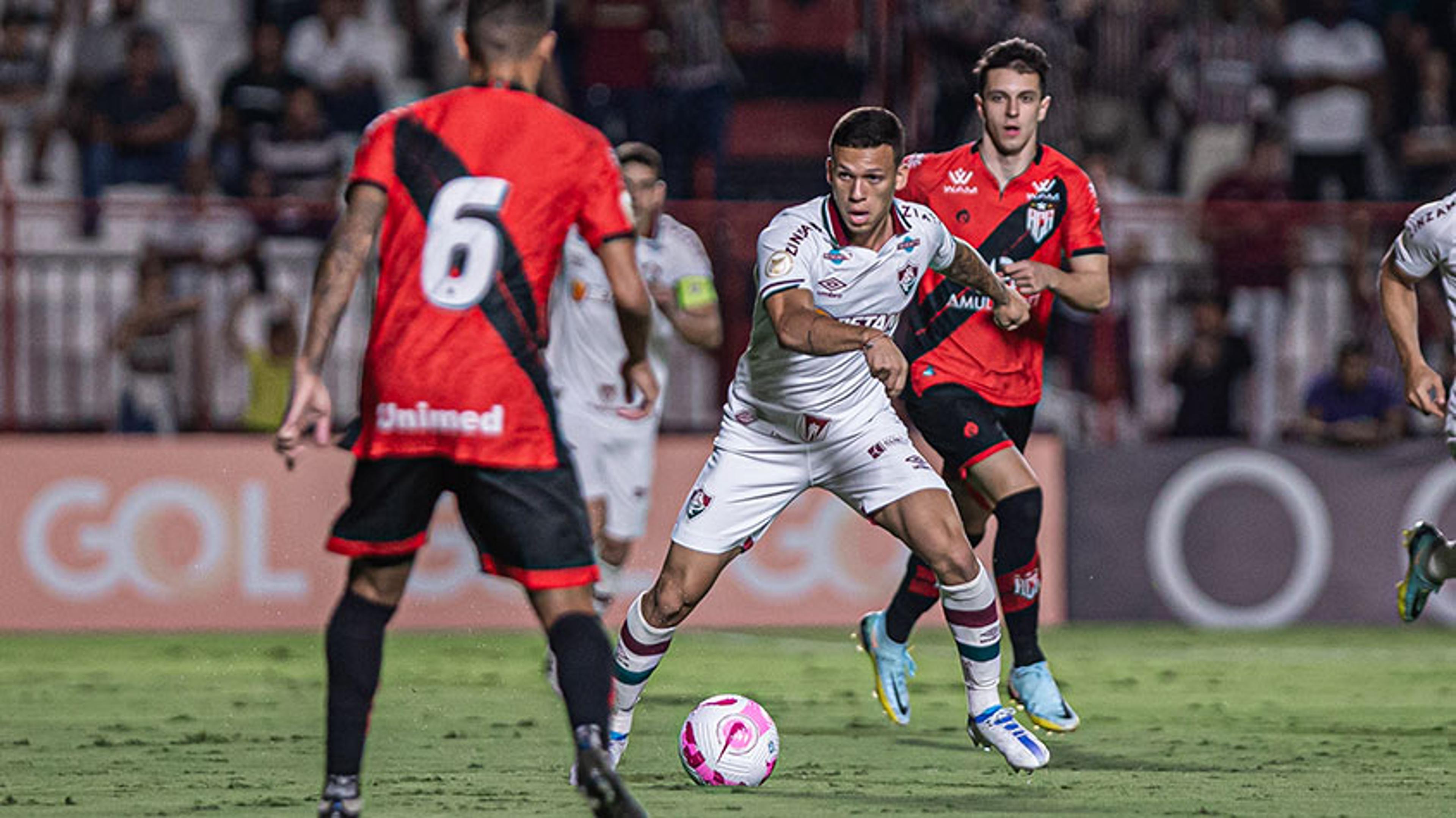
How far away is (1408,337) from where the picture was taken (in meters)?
8.62

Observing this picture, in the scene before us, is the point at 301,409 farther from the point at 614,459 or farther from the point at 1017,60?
the point at 614,459

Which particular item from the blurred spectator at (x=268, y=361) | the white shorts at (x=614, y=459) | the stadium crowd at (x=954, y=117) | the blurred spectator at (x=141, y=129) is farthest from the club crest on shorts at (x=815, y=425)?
Answer: the blurred spectator at (x=141, y=129)

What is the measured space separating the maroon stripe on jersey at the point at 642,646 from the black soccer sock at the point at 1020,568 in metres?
1.60

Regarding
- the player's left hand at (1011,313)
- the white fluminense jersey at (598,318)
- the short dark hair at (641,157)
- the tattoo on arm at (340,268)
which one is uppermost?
A: the tattoo on arm at (340,268)

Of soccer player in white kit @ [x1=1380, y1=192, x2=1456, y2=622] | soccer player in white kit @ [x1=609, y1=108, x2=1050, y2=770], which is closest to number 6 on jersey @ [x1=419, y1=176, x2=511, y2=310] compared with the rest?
soccer player in white kit @ [x1=609, y1=108, x2=1050, y2=770]

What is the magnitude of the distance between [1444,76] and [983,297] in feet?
31.6

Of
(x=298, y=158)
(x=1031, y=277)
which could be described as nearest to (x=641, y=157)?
(x=1031, y=277)

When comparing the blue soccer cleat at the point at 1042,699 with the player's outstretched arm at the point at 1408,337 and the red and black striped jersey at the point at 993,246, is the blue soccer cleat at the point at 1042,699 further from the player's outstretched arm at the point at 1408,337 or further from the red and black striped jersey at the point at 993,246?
the player's outstretched arm at the point at 1408,337

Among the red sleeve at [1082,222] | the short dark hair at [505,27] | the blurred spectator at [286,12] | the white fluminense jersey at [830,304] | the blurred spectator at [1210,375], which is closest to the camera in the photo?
the short dark hair at [505,27]

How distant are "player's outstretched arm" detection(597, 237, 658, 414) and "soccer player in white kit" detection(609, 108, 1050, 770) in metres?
1.34

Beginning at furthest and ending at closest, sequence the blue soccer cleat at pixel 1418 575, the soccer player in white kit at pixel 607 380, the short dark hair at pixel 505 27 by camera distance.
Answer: the soccer player in white kit at pixel 607 380 < the blue soccer cleat at pixel 1418 575 < the short dark hair at pixel 505 27

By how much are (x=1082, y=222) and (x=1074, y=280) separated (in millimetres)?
375

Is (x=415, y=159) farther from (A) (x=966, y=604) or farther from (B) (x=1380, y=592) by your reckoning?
(B) (x=1380, y=592)

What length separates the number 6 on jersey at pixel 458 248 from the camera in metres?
5.64
